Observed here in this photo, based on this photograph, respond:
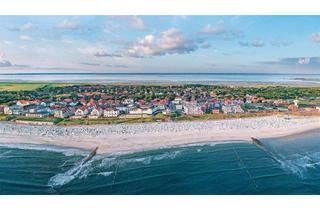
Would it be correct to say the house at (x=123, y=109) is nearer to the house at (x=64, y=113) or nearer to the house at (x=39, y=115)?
the house at (x=64, y=113)

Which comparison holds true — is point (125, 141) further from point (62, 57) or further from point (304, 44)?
point (304, 44)

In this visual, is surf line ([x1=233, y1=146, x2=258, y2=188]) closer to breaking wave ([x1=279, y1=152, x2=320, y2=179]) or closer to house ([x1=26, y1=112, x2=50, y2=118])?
breaking wave ([x1=279, y1=152, x2=320, y2=179])

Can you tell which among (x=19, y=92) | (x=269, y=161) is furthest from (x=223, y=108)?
(x=19, y=92)

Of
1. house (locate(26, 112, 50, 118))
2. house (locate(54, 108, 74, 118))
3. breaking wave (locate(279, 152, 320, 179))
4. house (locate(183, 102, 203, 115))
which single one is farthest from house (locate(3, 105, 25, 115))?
breaking wave (locate(279, 152, 320, 179))

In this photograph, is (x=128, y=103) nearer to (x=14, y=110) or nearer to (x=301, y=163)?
(x=14, y=110)

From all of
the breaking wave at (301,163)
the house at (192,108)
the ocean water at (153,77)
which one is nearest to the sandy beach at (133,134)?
the house at (192,108)
